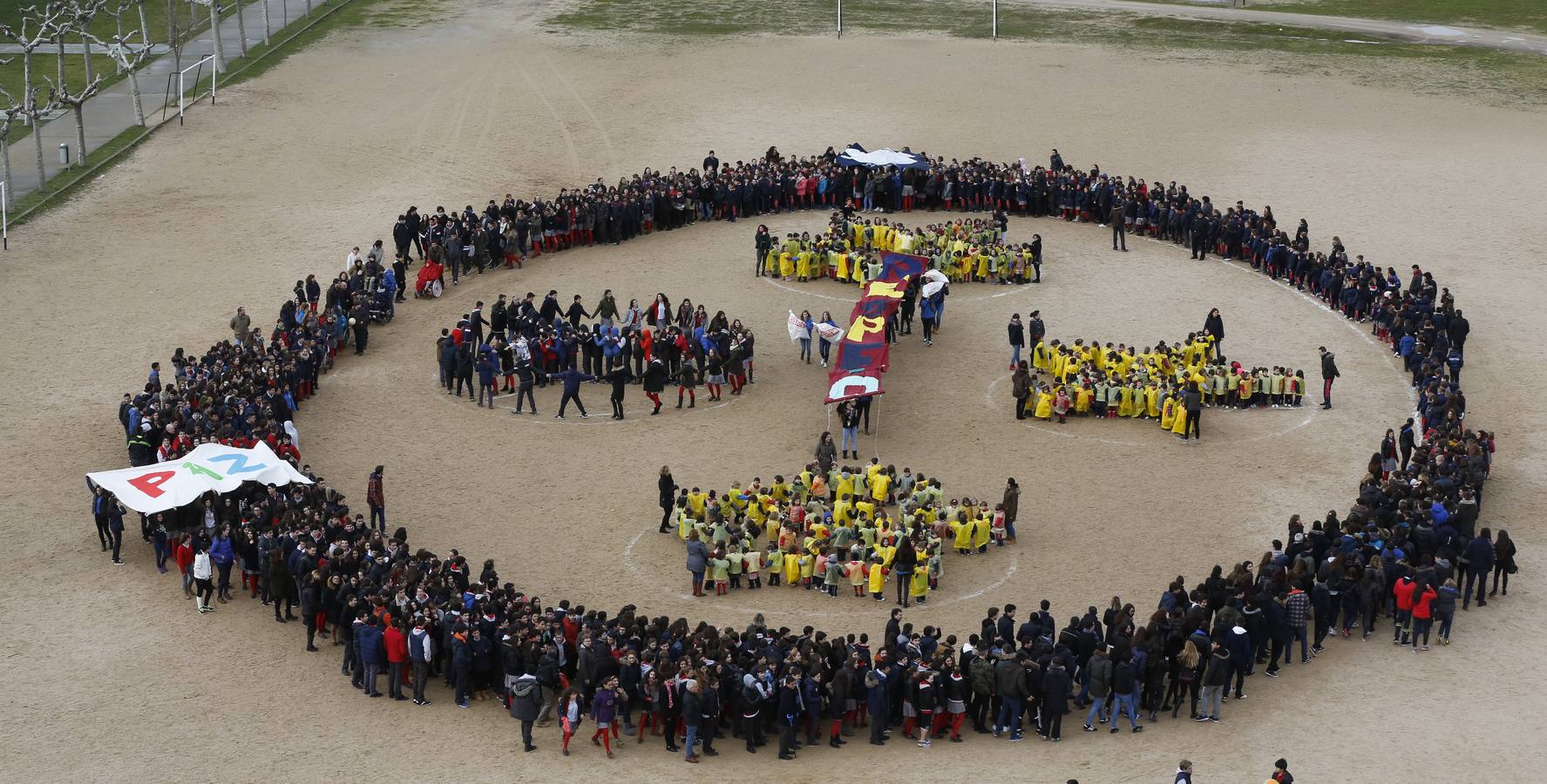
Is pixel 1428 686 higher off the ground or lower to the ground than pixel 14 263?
lower

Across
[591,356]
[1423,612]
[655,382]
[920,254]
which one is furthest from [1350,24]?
[1423,612]

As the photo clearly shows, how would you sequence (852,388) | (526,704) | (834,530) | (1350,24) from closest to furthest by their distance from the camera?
(526,704), (834,530), (852,388), (1350,24)

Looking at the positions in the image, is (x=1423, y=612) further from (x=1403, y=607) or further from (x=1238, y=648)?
(x=1238, y=648)

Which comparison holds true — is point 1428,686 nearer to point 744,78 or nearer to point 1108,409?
point 1108,409

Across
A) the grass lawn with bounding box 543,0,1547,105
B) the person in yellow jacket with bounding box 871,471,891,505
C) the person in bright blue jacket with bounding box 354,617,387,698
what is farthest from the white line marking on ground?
the grass lawn with bounding box 543,0,1547,105

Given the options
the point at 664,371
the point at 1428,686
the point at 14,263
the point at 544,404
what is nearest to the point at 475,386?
the point at 544,404

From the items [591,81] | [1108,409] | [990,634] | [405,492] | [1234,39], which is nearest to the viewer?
[990,634]
